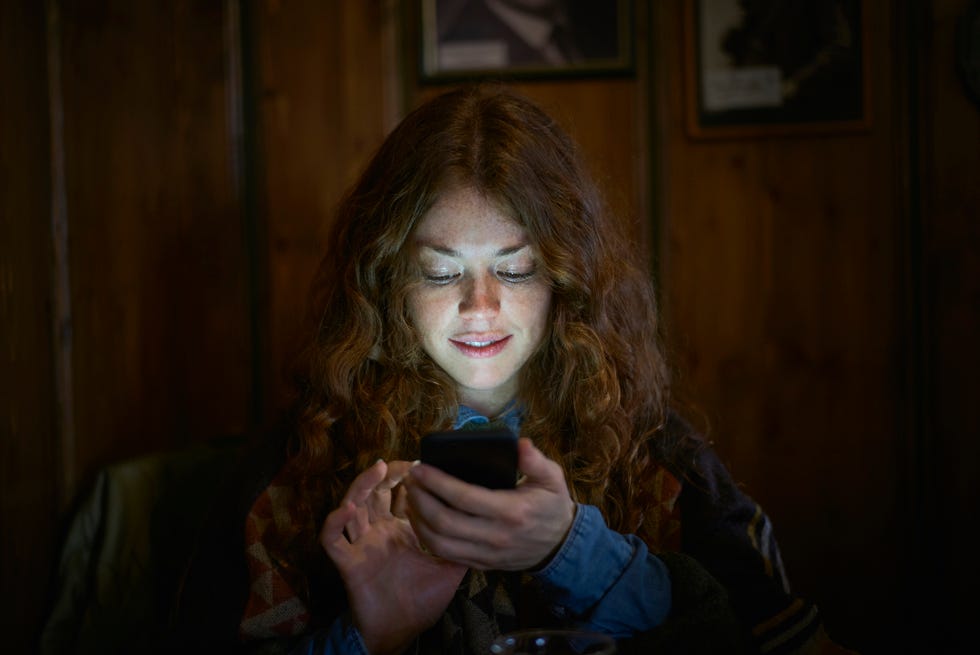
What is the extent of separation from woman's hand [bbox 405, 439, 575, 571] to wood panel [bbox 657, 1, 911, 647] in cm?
96

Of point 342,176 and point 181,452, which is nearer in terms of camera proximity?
point 181,452

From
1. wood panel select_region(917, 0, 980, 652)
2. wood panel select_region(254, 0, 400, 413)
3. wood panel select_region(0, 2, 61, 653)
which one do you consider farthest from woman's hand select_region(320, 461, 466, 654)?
wood panel select_region(917, 0, 980, 652)

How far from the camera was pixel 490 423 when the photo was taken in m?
1.33

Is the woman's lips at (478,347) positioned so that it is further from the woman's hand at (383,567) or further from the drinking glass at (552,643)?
the drinking glass at (552,643)

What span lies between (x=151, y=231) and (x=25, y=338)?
1.30ft

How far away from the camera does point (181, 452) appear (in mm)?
1666

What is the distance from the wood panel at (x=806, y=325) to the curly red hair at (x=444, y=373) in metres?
0.63

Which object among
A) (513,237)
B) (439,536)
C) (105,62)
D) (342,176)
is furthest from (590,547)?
(105,62)

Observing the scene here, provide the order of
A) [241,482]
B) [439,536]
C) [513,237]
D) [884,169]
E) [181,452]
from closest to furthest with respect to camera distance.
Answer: [439,536], [513,237], [241,482], [181,452], [884,169]

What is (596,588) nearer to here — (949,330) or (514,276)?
(514,276)

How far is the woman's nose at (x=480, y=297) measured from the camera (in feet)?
3.89

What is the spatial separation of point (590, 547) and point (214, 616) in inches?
22.6

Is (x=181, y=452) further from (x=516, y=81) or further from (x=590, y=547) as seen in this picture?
(x=516, y=81)

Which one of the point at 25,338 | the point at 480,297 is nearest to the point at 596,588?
the point at 480,297
